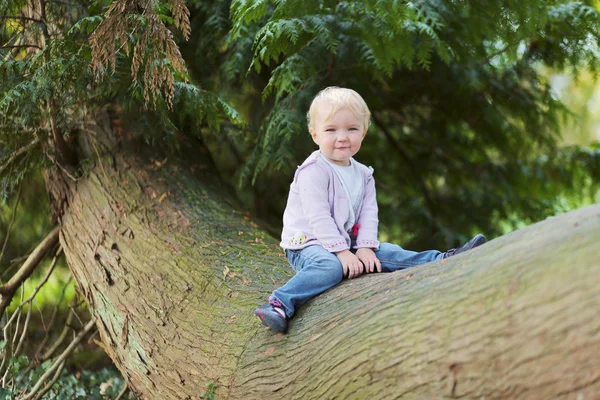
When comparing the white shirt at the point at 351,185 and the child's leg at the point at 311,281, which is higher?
the white shirt at the point at 351,185

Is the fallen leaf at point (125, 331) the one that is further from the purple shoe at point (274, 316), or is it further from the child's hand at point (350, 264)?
the child's hand at point (350, 264)

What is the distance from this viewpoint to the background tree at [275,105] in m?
3.24

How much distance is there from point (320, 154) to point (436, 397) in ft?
4.86

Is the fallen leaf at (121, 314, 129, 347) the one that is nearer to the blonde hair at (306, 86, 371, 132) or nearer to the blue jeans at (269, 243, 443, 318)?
the blue jeans at (269, 243, 443, 318)

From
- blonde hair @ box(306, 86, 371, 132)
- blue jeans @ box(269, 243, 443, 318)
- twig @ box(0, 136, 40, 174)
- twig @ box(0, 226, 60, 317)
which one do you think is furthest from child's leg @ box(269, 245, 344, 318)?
twig @ box(0, 226, 60, 317)

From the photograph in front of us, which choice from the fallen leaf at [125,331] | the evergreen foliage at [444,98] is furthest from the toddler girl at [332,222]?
the fallen leaf at [125,331]

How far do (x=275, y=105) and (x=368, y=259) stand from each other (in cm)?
167

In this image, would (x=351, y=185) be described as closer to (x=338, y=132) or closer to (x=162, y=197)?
(x=338, y=132)

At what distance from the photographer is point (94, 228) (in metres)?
3.88

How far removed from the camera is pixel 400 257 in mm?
2896

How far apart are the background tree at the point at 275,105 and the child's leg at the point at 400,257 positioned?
0.72m

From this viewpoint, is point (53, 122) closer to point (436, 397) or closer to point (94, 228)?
point (94, 228)

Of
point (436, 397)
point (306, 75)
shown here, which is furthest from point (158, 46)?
point (436, 397)

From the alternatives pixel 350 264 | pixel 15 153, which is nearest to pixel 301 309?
pixel 350 264
